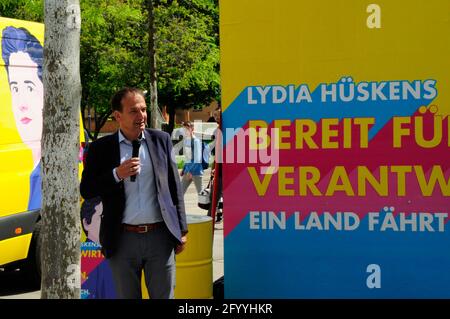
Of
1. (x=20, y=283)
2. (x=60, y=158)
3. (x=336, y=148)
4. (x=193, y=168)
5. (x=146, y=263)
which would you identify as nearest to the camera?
(x=146, y=263)

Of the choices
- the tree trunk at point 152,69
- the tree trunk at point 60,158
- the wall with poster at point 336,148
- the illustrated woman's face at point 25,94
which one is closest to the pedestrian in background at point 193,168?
the tree trunk at point 152,69

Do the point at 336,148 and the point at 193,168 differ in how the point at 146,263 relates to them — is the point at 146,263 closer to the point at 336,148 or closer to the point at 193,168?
the point at 336,148

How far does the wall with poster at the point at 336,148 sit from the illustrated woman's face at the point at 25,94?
2738mm

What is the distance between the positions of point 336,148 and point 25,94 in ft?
11.7

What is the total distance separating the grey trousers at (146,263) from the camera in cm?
430

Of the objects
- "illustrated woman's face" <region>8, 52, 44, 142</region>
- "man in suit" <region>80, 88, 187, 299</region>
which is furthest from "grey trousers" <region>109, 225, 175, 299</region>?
"illustrated woman's face" <region>8, 52, 44, 142</region>

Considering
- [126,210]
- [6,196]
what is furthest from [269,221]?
[6,196]

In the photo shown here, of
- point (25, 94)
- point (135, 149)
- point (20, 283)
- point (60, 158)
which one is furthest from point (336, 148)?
point (20, 283)

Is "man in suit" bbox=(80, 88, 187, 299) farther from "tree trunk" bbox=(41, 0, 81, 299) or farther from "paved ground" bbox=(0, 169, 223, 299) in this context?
"paved ground" bbox=(0, 169, 223, 299)

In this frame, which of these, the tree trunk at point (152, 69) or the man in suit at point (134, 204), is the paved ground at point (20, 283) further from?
the tree trunk at point (152, 69)

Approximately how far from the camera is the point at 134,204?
4316 millimetres

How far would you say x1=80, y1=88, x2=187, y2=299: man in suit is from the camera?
4.30 m

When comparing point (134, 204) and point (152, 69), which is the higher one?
point (152, 69)

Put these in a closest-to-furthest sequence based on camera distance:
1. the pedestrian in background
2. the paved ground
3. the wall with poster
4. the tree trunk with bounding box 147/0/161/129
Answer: the wall with poster
the paved ground
the pedestrian in background
the tree trunk with bounding box 147/0/161/129
